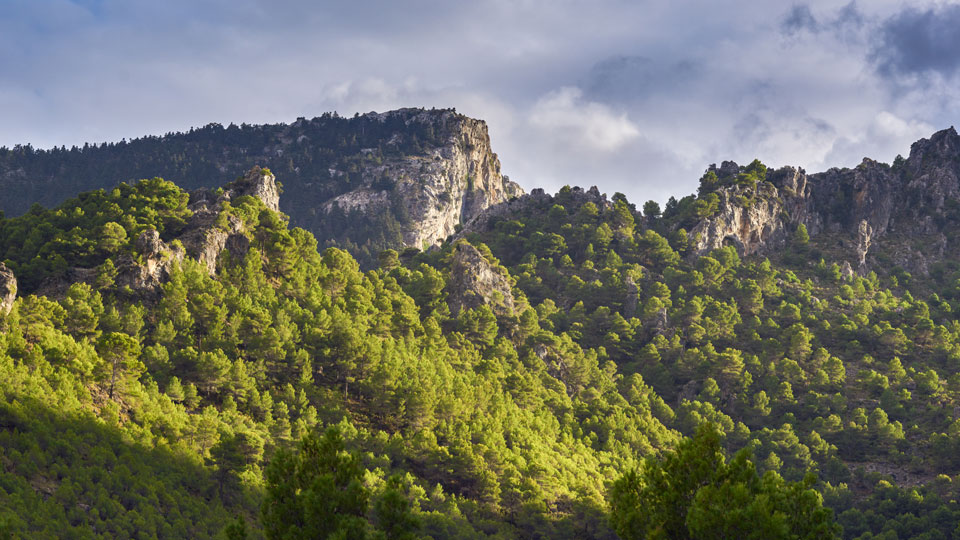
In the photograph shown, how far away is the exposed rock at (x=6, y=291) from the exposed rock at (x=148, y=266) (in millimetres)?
12380

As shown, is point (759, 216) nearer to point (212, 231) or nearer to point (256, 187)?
point (256, 187)

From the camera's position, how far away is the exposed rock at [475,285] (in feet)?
381

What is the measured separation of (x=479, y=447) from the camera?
254ft

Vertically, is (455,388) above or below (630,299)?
below

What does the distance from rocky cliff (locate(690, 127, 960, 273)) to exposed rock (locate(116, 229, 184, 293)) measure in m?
95.0

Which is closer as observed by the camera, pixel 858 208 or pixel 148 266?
pixel 148 266

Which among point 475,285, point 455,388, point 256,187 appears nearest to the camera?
point 455,388

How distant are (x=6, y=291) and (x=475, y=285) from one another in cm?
6407

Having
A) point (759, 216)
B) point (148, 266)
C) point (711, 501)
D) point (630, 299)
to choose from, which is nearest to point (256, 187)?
point (148, 266)

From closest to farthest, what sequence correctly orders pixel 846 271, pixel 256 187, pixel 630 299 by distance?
pixel 256 187
pixel 630 299
pixel 846 271

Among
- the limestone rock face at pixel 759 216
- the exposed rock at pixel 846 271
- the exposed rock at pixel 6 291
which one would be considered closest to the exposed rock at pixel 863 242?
the exposed rock at pixel 846 271

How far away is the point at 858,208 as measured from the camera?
169 metres

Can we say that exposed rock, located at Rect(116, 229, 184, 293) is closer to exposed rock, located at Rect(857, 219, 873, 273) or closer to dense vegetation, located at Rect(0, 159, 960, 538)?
dense vegetation, located at Rect(0, 159, 960, 538)

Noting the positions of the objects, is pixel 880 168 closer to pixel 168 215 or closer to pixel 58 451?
pixel 168 215
